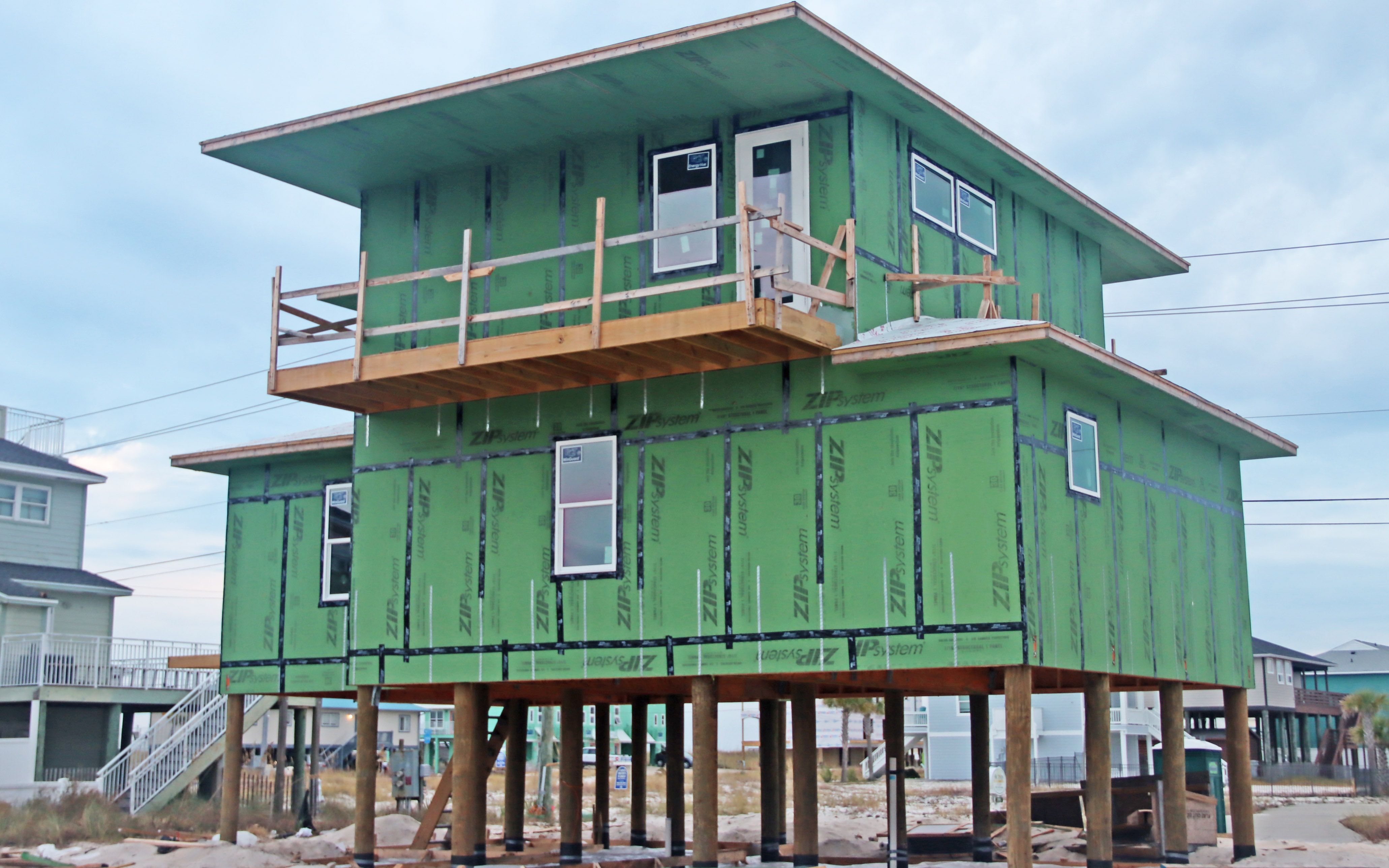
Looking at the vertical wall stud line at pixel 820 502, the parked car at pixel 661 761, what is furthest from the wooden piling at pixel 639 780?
the parked car at pixel 661 761

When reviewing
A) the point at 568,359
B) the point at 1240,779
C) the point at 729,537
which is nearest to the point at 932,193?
the point at 729,537

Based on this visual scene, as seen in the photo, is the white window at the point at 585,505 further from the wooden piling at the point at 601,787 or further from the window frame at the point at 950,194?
the wooden piling at the point at 601,787

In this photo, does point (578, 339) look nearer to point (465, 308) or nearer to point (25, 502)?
point (465, 308)

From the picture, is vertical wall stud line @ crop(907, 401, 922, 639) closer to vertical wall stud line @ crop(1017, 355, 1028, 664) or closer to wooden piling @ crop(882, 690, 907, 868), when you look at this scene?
vertical wall stud line @ crop(1017, 355, 1028, 664)

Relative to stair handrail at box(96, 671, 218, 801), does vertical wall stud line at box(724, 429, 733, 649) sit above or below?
above

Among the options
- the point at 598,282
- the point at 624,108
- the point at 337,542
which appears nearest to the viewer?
the point at 598,282

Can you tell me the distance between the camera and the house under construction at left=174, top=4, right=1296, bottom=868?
744 inches

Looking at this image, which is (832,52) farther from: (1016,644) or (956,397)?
(1016,644)

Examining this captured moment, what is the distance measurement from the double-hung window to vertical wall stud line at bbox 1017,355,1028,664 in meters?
4.13

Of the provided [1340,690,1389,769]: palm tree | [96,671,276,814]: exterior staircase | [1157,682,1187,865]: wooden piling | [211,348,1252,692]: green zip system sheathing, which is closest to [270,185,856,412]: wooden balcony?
[211,348,1252,692]: green zip system sheathing

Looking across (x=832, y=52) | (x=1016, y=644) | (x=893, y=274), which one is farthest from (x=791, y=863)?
(x=832, y=52)

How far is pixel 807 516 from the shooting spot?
19656 millimetres

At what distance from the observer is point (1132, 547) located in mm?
21719

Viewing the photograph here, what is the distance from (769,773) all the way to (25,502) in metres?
31.7
